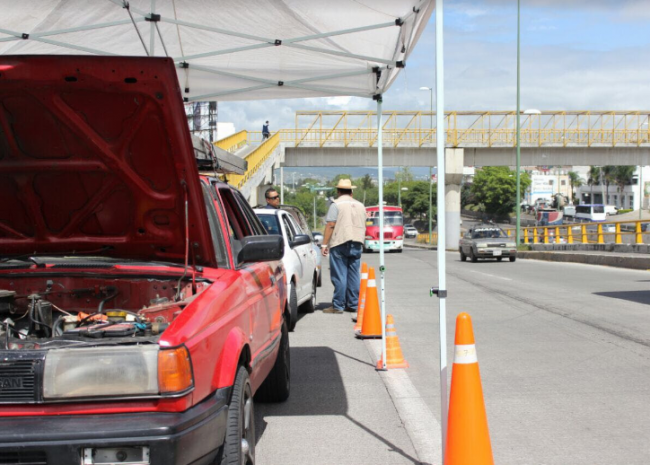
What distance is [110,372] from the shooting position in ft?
10.8

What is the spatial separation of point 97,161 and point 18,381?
1.70m

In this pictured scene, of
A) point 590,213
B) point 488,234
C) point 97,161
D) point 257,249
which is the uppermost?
point 97,161

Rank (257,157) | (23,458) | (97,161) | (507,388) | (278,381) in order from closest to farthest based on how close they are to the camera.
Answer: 1. (23,458)
2. (97,161)
3. (278,381)
4. (507,388)
5. (257,157)

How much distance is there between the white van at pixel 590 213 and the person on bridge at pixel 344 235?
7884 cm

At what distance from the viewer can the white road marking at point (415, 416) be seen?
5.12m

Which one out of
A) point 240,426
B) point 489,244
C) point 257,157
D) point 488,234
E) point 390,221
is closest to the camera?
point 240,426

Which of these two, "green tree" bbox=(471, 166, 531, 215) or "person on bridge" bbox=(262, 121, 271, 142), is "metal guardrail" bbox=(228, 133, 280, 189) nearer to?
"person on bridge" bbox=(262, 121, 271, 142)

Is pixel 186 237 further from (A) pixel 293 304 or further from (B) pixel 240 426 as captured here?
(A) pixel 293 304

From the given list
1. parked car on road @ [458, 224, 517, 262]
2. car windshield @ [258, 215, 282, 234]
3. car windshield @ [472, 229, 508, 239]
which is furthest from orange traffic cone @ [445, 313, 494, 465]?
car windshield @ [472, 229, 508, 239]

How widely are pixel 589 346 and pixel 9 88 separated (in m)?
7.21

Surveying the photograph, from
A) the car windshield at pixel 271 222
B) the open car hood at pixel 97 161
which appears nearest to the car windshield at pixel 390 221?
the car windshield at pixel 271 222

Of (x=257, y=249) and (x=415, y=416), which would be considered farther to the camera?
(x=415, y=416)

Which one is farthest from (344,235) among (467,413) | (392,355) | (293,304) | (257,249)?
(467,413)

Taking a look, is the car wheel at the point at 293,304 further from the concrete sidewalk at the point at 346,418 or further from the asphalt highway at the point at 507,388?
the concrete sidewalk at the point at 346,418
